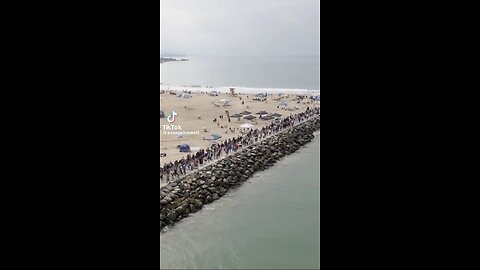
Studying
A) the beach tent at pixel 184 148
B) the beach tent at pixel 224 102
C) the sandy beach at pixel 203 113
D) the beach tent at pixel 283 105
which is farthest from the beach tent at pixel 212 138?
the beach tent at pixel 283 105

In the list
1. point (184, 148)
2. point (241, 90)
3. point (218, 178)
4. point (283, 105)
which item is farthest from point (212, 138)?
point (241, 90)

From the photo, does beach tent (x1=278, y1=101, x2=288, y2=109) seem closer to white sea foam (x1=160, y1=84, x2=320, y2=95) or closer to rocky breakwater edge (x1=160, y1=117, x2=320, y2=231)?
white sea foam (x1=160, y1=84, x2=320, y2=95)

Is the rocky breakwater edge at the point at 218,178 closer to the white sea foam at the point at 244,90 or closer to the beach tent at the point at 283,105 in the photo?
the beach tent at the point at 283,105
